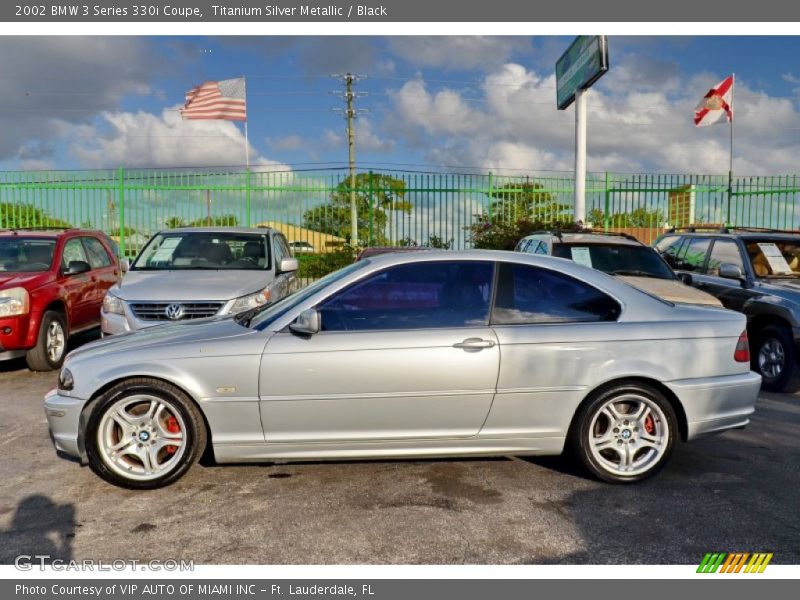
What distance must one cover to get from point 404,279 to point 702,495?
2285 mm

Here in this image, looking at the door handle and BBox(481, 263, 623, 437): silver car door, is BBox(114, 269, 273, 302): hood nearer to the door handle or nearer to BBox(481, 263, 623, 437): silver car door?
the door handle

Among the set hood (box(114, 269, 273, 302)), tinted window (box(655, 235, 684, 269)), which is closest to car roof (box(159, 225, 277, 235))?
hood (box(114, 269, 273, 302))

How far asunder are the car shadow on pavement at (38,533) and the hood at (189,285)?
3068 mm

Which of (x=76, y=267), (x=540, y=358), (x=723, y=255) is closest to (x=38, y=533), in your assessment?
(x=540, y=358)

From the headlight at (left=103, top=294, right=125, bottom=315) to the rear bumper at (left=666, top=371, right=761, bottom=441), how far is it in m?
5.32

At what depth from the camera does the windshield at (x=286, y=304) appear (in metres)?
4.45

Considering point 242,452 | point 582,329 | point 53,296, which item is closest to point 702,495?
point 582,329

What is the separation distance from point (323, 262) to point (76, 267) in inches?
340

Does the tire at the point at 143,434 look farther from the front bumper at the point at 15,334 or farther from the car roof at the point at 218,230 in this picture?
the car roof at the point at 218,230

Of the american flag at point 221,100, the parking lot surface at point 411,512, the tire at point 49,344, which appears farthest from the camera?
the american flag at point 221,100

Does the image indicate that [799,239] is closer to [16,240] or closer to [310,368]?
[310,368]

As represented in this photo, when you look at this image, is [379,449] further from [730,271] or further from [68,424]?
[730,271]

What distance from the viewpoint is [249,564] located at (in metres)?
3.31

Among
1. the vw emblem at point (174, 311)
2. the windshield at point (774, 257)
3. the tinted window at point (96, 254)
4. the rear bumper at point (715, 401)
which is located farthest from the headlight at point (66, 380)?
the windshield at point (774, 257)
